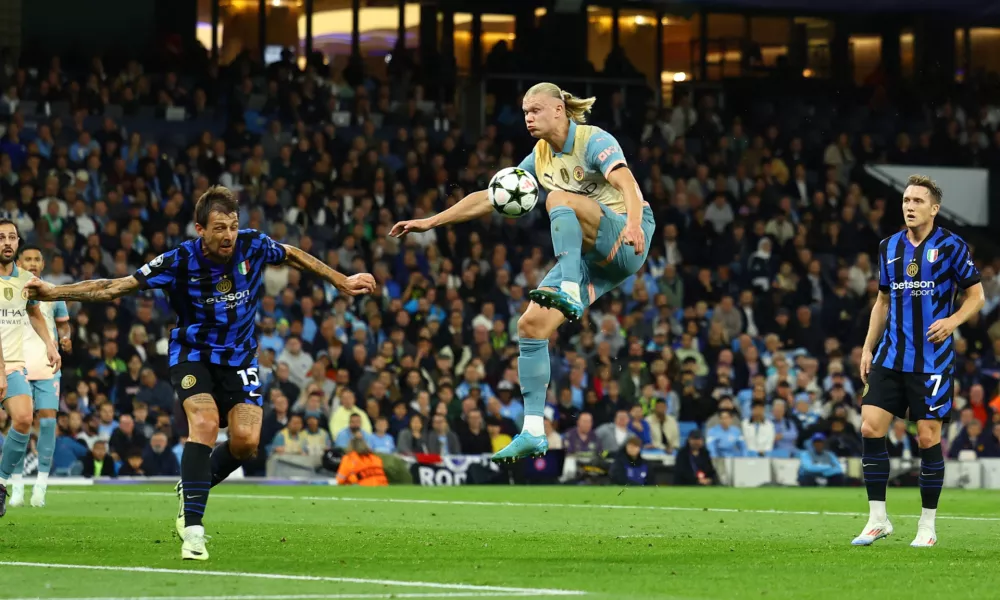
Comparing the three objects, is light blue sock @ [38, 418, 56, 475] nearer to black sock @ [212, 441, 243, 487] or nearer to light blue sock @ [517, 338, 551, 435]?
black sock @ [212, 441, 243, 487]

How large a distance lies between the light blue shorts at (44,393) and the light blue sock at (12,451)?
151cm

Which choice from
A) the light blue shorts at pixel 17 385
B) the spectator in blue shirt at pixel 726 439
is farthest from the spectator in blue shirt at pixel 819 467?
the light blue shorts at pixel 17 385

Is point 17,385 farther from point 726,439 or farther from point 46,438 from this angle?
point 726,439

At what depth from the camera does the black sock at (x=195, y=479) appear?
30.1 feet

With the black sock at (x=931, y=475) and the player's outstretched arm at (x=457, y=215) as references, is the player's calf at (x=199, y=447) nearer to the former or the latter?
the player's outstretched arm at (x=457, y=215)

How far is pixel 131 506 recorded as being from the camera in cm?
1473

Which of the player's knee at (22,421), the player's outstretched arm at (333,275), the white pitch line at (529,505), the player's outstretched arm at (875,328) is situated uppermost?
the player's outstretched arm at (333,275)

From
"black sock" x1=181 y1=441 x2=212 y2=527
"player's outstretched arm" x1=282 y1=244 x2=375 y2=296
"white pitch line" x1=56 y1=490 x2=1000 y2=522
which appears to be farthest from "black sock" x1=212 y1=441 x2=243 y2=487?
"white pitch line" x1=56 y1=490 x2=1000 y2=522

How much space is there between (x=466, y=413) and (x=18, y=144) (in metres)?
8.01

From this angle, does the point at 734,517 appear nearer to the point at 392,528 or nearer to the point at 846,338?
the point at 392,528

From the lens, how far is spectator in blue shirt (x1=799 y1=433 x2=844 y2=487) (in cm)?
2283

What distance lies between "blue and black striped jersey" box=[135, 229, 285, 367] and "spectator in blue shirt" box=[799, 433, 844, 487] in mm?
14653

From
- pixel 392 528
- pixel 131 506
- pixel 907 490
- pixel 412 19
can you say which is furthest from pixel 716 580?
pixel 412 19

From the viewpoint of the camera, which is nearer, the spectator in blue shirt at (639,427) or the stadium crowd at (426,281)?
the stadium crowd at (426,281)
